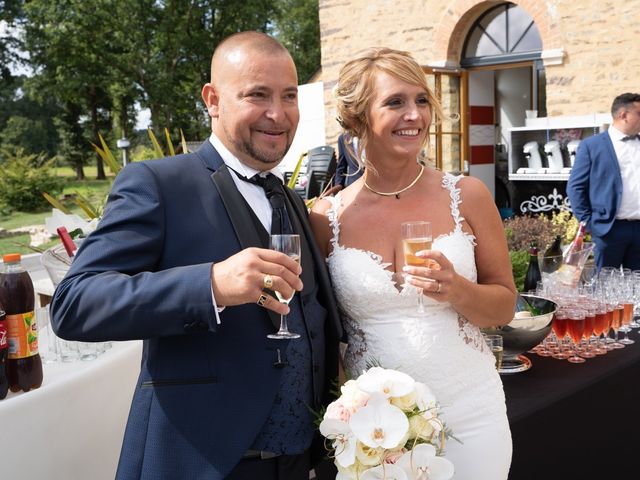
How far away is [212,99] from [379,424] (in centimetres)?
103

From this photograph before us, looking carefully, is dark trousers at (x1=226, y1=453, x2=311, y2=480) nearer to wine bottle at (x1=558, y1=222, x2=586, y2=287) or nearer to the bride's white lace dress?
the bride's white lace dress

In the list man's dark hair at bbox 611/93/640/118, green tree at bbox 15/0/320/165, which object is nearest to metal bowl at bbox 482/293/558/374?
man's dark hair at bbox 611/93/640/118

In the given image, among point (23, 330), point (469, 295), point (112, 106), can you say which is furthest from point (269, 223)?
point (112, 106)

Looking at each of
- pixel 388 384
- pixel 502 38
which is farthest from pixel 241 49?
pixel 502 38

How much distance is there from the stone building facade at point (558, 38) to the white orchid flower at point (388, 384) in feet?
31.2

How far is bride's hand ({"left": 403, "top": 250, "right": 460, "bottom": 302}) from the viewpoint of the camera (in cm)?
188

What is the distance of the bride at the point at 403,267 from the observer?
2.13 meters

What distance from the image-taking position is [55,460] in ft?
6.86

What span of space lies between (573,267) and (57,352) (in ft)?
8.50

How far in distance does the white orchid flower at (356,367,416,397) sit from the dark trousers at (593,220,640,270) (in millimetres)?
5221

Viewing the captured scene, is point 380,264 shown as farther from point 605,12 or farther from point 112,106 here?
point 112,106

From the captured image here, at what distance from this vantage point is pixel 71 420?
2.15 metres

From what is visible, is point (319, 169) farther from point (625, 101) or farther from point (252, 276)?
point (252, 276)

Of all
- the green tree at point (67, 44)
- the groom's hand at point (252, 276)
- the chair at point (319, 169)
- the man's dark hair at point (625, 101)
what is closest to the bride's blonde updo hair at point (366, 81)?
the groom's hand at point (252, 276)
